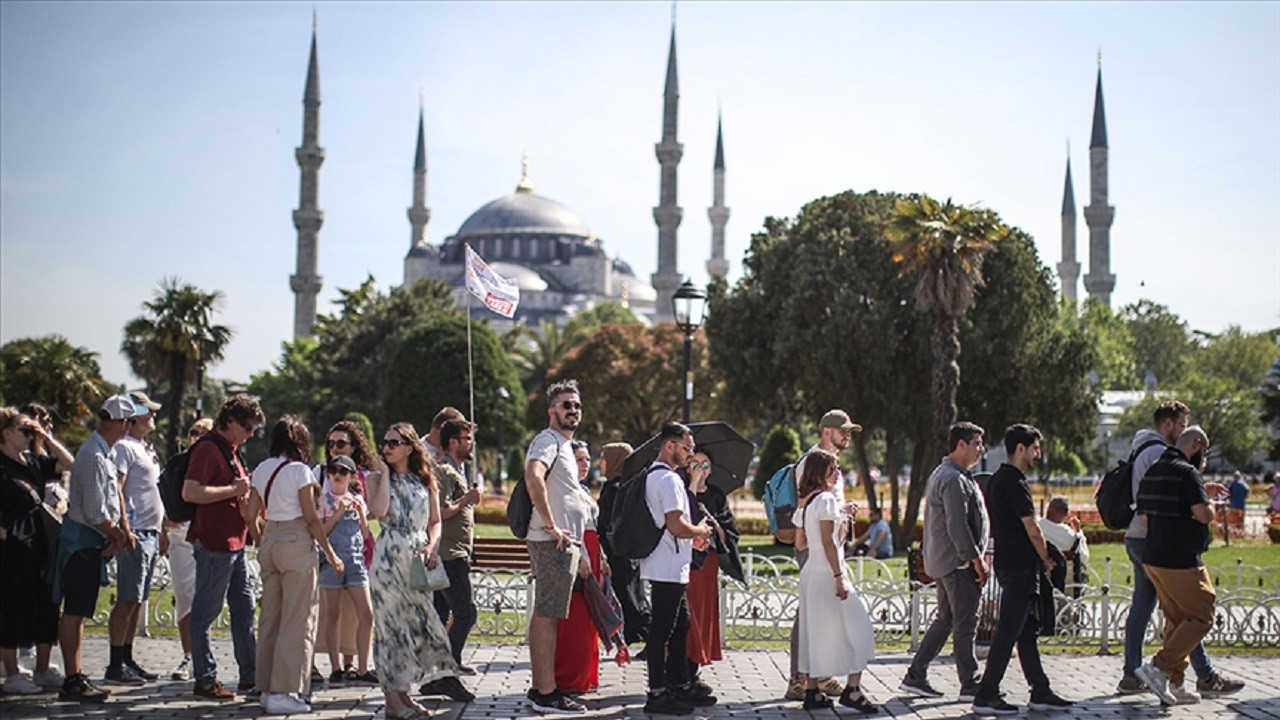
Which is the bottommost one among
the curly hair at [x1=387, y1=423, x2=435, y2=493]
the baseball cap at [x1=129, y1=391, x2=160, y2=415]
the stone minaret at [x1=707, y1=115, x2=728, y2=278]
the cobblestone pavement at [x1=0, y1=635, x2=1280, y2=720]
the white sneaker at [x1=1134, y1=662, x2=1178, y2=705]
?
the cobblestone pavement at [x1=0, y1=635, x2=1280, y2=720]

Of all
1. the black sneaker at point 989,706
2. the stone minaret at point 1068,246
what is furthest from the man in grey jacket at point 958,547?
the stone minaret at point 1068,246

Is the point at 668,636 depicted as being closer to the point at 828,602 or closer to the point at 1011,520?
the point at 828,602

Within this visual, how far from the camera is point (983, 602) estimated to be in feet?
33.0

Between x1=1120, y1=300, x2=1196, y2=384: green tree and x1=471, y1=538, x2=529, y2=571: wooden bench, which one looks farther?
x1=1120, y1=300, x2=1196, y2=384: green tree

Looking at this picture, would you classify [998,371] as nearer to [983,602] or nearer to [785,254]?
[785,254]

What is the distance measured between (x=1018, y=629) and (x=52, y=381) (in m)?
31.4

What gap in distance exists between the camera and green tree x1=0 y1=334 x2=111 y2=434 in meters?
34.6

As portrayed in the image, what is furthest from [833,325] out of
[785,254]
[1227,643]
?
[1227,643]

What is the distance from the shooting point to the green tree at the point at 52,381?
3462 centimetres

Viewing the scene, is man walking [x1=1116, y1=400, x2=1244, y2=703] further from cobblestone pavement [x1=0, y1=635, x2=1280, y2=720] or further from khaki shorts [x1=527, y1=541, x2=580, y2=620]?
khaki shorts [x1=527, y1=541, x2=580, y2=620]

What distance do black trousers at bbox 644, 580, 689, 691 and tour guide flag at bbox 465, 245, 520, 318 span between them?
4.19m

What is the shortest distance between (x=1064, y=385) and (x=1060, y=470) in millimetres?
27385

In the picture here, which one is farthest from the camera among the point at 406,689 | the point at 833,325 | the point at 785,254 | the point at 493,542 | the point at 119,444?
the point at 785,254

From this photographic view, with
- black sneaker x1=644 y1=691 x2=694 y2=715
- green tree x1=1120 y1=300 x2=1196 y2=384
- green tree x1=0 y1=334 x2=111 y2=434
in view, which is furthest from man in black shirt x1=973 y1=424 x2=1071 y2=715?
green tree x1=1120 y1=300 x2=1196 y2=384
